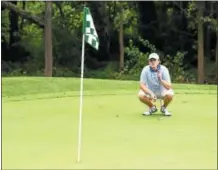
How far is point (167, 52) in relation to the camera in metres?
30.0

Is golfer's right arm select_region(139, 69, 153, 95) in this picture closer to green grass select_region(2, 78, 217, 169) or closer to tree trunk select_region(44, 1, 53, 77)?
green grass select_region(2, 78, 217, 169)

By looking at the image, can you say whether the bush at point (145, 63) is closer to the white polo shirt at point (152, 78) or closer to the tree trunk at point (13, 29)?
the tree trunk at point (13, 29)

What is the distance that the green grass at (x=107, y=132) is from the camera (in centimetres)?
555

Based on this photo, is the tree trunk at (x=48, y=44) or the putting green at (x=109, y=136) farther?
the tree trunk at (x=48, y=44)

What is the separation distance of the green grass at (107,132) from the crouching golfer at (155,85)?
0.25m

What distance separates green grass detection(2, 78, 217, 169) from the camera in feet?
18.2

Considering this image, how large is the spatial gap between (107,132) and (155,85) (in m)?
2.54

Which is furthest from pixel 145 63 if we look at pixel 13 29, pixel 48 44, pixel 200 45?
pixel 13 29

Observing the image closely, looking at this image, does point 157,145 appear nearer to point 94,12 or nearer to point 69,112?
point 69,112

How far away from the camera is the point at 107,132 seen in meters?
7.28

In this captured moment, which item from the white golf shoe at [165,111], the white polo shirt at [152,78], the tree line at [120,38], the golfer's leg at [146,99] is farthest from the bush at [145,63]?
the white golf shoe at [165,111]

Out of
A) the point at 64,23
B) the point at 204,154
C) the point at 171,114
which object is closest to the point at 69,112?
the point at 171,114

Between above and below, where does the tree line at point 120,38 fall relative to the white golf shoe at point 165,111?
above

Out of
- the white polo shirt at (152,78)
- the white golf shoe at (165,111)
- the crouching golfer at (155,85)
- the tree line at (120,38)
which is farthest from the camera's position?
the tree line at (120,38)
